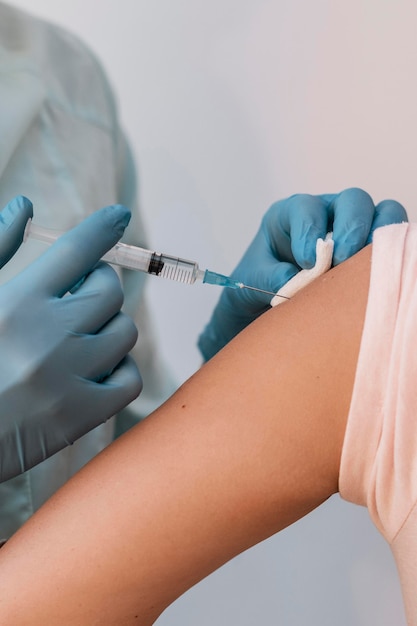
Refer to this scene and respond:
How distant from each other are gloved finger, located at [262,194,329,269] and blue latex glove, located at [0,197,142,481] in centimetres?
26

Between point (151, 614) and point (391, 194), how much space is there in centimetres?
106

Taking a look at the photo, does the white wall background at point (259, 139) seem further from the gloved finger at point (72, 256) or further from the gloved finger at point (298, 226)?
the gloved finger at point (72, 256)

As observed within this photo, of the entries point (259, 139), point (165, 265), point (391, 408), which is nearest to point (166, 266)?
point (165, 265)

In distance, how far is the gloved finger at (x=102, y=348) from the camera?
35.2 inches

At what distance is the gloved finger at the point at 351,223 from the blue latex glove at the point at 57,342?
0.30 meters

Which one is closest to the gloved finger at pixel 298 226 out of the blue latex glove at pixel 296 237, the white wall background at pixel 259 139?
the blue latex glove at pixel 296 237

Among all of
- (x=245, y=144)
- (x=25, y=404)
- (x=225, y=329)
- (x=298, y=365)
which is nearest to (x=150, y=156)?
(x=245, y=144)

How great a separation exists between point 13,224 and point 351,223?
0.48 m

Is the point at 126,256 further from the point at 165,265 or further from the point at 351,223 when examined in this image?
A: the point at 351,223

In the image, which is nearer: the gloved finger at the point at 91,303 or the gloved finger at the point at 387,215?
the gloved finger at the point at 91,303

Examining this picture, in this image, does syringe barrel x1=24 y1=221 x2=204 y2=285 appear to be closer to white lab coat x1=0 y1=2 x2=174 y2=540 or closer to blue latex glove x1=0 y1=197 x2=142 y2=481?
blue latex glove x1=0 y1=197 x2=142 y2=481

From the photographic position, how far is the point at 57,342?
0.87 m

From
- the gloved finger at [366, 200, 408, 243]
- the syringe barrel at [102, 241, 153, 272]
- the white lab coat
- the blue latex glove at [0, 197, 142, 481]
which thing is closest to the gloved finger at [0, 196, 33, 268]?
the blue latex glove at [0, 197, 142, 481]

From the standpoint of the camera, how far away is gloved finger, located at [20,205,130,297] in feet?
2.89
